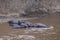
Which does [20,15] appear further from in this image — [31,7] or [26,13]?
[31,7]

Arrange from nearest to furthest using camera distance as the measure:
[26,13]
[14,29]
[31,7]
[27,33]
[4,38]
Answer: [4,38] < [27,33] < [14,29] < [26,13] < [31,7]

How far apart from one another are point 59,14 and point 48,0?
8.17ft

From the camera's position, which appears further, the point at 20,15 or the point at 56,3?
the point at 56,3

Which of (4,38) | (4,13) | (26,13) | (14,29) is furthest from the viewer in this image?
(26,13)

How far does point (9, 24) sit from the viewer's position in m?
15.6

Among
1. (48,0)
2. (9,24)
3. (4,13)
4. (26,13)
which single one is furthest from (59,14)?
(9,24)

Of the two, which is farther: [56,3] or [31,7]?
[56,3]

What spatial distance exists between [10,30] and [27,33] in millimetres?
1335

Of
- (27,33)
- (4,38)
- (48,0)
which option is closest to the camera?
(4,38)

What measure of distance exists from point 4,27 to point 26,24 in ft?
5.10

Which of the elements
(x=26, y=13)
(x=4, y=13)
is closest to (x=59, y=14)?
(x=26, y=13)

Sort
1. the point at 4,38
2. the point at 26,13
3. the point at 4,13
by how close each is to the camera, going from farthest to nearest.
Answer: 1. the point at 26,13
2. the point at 4,13
3. the point at 4,38

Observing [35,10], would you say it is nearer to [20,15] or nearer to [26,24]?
[20,15]

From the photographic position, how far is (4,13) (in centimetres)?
1878
